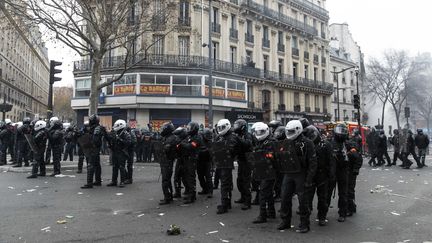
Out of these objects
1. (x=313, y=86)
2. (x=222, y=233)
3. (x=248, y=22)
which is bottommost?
(x=222, y=233)

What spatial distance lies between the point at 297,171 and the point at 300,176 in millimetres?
112

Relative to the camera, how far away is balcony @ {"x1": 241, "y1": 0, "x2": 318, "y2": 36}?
35466mm

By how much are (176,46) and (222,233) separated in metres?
25.6

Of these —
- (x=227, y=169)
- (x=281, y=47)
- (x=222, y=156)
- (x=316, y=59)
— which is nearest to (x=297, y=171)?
(x=227, y=169)

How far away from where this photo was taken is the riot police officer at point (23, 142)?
1301 centimetres

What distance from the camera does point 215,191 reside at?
32.3 feet

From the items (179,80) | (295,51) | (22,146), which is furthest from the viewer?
(295,51)

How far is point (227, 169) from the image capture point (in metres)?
7.30

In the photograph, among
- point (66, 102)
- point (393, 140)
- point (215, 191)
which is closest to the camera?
point (215, 191)

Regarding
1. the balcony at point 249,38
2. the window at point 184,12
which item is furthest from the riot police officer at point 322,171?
the balcony at point 249,38

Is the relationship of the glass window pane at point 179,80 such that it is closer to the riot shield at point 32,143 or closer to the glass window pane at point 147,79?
the glass window pane at point 147,79

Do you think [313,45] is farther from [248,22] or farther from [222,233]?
[222,233]

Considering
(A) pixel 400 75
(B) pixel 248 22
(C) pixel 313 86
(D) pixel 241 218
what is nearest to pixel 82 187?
(D) pixel 241 218

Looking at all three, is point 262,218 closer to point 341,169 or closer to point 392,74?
point 341,169
